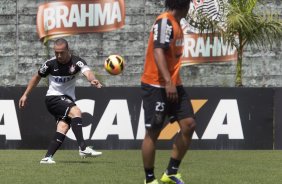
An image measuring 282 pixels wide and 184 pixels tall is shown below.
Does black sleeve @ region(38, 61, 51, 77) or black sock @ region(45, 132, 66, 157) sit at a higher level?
black sleeve @ region(38, 61, 51, 77)

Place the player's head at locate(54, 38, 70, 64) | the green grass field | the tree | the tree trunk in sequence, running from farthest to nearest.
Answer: the tree trunk → the tree → the player's head at locate(54, 38, 70, 64) → the green grass field

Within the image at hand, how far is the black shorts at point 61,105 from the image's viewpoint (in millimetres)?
12462

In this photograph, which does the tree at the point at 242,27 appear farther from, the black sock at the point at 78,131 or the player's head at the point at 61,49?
the player's head at the point at 61,49

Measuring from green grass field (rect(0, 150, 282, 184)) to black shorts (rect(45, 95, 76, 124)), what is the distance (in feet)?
2.41

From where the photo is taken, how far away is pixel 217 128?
1684 cm

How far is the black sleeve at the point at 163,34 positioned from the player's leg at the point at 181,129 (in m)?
0.61

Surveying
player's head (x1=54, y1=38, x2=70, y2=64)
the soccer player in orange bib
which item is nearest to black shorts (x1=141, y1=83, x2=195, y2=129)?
the soccer player in orange bib

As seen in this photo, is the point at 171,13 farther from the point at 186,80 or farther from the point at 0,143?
the point at 186,80

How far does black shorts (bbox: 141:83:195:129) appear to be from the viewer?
27.0 ft

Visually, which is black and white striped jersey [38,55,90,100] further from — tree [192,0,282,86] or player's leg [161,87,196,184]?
tree [192,0,282,86]

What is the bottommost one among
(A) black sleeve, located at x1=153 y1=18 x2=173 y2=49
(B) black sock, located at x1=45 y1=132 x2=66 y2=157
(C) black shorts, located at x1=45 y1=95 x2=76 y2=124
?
(B) black sock, located at x1=45 y1=132 x2=66 y2=157

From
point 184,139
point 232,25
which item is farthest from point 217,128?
point 184,139

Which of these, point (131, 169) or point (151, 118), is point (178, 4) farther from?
point (131, 169)

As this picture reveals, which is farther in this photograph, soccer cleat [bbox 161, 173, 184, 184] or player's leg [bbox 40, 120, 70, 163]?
player's leg [bbox 40, 120, 70, 163]
